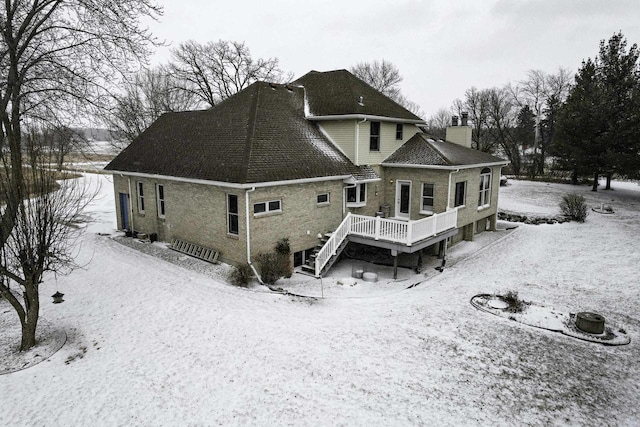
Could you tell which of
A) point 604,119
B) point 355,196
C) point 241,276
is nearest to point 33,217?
point 241,276

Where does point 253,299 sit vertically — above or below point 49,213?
below

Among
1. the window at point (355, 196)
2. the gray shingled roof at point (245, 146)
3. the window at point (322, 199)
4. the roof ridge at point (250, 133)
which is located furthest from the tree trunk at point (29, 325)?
the window at point (355, 196)

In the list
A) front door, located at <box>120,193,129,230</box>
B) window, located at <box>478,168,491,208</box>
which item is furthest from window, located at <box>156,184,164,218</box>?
window, located at <box>478,168,491,208</box>

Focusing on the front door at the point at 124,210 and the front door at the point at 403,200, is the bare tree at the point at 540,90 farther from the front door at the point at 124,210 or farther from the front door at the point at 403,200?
the front door at the point at 124,210

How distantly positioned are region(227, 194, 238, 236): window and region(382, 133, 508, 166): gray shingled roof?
29.6 feet

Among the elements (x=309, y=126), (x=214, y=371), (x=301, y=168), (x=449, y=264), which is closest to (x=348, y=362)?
(x=214, y=371)

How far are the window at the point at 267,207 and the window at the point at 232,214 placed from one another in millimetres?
892

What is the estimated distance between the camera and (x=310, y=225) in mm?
17062

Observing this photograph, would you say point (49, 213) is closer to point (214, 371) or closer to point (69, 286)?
point (214, 371)

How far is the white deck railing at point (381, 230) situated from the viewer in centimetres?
1595

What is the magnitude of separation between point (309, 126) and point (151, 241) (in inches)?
395

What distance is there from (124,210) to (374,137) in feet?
49.0

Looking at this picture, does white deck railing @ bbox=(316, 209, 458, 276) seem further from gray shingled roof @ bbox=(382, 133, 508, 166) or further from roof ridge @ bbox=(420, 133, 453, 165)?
gray shingled roof @ bbox=(382, 133, 508, 166)

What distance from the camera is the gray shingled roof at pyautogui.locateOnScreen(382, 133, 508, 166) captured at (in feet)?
64.7
